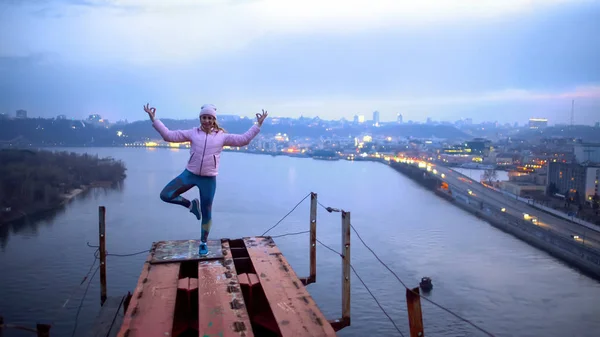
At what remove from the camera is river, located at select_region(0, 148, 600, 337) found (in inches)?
221

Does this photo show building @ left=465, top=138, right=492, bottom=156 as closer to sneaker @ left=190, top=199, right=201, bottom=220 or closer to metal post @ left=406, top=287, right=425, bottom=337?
sneaker @ left=190, top=199, right=201, bottom=220

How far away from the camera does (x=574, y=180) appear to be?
13789 mm

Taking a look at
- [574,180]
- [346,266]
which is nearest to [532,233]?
[574,180]

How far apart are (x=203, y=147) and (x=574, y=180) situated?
1462 cm

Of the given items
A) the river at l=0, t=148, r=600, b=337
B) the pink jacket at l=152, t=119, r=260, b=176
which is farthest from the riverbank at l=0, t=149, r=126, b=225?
the pink jacket at l=152, t=119, r=260, b=176

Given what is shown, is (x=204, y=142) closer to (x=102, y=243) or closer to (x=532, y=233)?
(x=102, y=243)

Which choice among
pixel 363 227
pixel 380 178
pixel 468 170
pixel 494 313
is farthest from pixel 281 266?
pixel 468 170

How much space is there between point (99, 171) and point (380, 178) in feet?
35.2

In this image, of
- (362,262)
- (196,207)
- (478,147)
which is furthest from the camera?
(478,147)

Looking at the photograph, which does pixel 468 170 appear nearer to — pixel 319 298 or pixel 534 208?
pixel 534 208

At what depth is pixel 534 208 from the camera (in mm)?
12781

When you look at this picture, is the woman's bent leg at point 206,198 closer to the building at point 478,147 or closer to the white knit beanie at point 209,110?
the white knit beanie at point 209,110

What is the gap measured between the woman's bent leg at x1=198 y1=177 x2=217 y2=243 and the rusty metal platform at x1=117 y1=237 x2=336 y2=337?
0.07m

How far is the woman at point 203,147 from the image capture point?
1506mm
